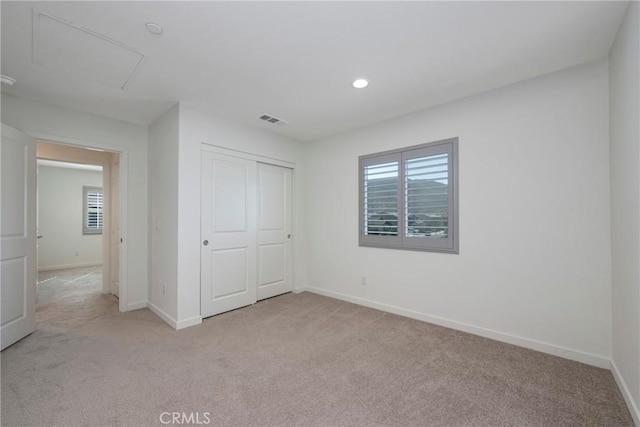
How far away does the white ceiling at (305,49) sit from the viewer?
68.4 inches

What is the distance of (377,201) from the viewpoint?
3.73m

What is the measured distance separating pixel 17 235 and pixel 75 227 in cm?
531

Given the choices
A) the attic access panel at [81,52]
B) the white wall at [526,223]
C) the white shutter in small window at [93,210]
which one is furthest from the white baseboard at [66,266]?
the white wall at [526,223]

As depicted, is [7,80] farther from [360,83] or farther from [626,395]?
[626,395]

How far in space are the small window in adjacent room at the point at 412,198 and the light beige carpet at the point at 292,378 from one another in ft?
3.35

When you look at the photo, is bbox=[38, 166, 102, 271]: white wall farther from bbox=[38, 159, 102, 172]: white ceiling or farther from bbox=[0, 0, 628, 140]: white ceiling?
bbox=[0, 0, 628, 140]: white ceiling

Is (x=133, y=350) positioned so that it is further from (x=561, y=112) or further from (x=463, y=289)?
(x=561, y=112)

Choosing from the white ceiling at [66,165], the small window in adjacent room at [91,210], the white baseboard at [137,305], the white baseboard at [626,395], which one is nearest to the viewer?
the white baseboard at [626,395]

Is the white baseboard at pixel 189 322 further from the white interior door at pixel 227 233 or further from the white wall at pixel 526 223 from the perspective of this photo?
the white wall at pixel 526 223

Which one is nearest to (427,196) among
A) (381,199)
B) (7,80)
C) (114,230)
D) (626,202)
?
(381,199)

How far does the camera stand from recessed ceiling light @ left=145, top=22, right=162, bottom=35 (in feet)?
6.04

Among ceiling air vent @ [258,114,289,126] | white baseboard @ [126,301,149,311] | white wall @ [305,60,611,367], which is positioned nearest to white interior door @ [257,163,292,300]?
ceiling air vent @ [258,114,289,126]

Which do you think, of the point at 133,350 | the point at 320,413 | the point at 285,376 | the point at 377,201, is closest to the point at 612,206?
the point at 377,201

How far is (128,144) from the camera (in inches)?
144
